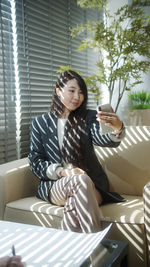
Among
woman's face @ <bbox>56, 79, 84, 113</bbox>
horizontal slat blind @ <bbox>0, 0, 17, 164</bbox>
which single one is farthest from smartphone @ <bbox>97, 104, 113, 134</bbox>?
horizontal slat blind @ <bbox>0, 0, 17, 164</bbox>

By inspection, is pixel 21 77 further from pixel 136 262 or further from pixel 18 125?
pixel 136 262

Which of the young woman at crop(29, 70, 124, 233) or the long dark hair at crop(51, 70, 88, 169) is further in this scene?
the long dark hair at crop(51, 70, 88, 169)

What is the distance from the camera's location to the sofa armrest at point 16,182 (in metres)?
1.80

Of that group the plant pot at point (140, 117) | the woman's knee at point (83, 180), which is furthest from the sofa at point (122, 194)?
the plant pot at point (140, 117)

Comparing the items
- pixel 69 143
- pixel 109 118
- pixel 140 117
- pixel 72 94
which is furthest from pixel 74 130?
pixel 140 117

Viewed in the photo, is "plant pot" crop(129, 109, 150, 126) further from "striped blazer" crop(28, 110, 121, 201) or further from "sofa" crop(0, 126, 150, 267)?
"striped blazer" crop(28, 110, 121, 201)

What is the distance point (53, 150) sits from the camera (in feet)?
6.25

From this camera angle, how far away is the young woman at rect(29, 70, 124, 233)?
167 centimetres

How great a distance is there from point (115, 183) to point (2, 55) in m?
1.32

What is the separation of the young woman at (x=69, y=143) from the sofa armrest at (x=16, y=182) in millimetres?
115

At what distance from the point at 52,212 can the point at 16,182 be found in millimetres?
361

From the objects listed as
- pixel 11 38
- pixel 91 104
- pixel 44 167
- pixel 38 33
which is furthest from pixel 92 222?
pixel 91 104

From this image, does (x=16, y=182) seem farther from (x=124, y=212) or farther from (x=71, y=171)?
(x=124, y=212)

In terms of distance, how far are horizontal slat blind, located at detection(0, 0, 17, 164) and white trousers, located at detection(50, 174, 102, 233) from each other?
3.14ft
